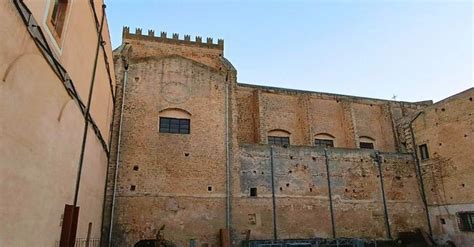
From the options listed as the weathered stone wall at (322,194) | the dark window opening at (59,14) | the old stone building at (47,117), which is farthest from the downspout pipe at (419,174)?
the dark window opening at (59,14)

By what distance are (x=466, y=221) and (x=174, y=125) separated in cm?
1478

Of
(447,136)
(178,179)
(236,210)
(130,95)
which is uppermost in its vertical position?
(130,95)

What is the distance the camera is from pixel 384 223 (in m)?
16.7

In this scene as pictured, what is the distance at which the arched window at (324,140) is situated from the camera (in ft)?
70.1

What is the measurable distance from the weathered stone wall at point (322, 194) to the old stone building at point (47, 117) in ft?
24.7

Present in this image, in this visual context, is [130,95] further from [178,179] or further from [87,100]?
[87,100]

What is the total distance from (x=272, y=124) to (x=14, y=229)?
17.0 meters

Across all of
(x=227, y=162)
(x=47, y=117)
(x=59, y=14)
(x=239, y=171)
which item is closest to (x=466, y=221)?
(x=239, y=171)

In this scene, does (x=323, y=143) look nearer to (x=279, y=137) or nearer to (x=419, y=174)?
(x=279, y=137)

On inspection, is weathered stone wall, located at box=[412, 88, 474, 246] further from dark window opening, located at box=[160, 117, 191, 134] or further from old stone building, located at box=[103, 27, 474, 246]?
dark window opening, located at box=[160, 117, 191, 134]

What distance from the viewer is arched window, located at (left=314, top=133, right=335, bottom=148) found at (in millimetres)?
21378

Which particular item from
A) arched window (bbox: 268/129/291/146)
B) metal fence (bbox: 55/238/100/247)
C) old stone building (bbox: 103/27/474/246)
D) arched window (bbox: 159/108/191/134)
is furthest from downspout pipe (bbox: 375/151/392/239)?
metal fence (bbox: 55/238/100/247)

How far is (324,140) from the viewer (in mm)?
21656

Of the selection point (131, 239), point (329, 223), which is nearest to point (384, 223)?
point (329, 223)
